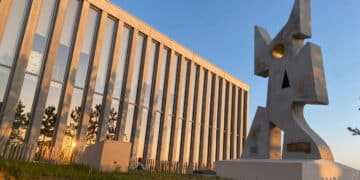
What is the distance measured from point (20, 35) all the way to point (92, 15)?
5.88m

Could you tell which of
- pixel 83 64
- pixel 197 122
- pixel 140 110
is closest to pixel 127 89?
pixel 140 110

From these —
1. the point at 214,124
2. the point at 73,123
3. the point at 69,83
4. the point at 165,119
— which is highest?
the point at 69,83

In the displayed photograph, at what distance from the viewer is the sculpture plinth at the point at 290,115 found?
11.3 meters

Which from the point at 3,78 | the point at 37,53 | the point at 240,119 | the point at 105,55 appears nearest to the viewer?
the point at 3,78

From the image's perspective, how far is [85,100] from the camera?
20.2 meters

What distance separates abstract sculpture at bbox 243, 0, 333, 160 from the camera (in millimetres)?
11930

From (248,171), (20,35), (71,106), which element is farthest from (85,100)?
(248,171)

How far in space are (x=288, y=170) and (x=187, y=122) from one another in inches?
692

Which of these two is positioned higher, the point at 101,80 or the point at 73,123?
the point at 101,80

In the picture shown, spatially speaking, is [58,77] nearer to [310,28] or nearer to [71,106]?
[71,106]

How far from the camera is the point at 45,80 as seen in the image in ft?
59.9

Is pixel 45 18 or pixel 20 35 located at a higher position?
pixel 45 18

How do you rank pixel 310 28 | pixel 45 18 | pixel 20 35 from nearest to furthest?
pixel 310 28
pixel 20 35
pixel 45 18

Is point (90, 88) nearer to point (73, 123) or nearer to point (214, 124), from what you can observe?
point (73, 123)
